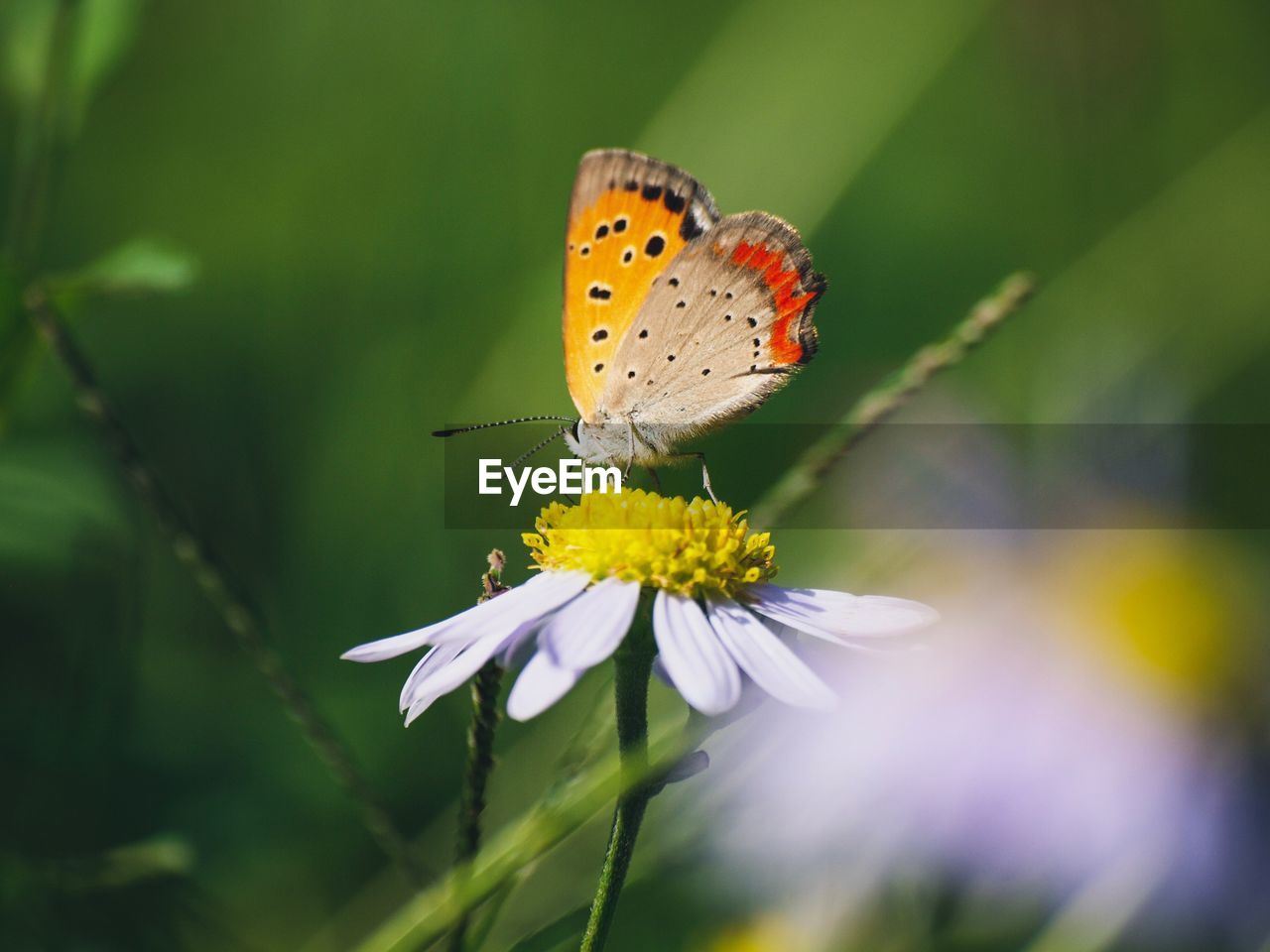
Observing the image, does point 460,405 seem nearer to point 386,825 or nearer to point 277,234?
point 277,234

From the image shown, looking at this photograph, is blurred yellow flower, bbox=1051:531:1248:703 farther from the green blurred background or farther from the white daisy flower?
the white daisy flower

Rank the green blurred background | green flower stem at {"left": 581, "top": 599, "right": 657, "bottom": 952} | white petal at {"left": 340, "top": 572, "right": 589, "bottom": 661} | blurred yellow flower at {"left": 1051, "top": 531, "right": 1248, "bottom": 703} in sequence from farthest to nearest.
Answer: blurred yellow flower at {"left": 1051, "top": 531, "right": 1248, "bottom": 703} → the green blurred background → white petal at {"left": 340, "top": 572, "right": 589, "bottom": 661} → green flower stem at {"left": 581, "top": 599, "right": 657, "bottom": 952}

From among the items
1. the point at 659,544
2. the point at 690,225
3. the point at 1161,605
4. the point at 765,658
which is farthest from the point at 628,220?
the point at 1161,605

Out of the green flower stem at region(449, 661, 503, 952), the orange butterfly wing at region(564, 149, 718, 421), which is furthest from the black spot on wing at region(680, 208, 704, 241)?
the green flower stem at region(449, 661, 503, 952)

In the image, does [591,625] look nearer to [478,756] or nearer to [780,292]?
[478,756]

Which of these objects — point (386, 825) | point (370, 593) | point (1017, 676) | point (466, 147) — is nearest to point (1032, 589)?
point (1017, 676)

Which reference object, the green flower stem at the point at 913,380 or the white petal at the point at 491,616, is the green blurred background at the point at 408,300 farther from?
the green flower stem at the point at 913,380
